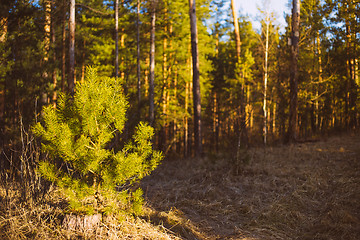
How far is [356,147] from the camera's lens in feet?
34.1

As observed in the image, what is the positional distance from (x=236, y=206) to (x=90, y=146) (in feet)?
11.8

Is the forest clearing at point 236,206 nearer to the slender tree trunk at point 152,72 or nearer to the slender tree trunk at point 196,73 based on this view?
the slender tree trunk at point 196,73

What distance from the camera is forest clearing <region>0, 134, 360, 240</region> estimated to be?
143 inches

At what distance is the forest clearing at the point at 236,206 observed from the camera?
11.9 ft

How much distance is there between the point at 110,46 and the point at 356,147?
570 inches

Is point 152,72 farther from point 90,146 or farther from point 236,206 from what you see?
point 90,146

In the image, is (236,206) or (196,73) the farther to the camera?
(196,73)

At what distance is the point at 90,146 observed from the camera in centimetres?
350

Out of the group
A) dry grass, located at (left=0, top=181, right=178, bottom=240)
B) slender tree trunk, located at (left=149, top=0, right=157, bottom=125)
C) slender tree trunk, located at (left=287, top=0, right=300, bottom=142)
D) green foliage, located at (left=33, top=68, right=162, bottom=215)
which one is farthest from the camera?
slender tree trunk, located at (left=149, top=0, right=157, bottom=125)

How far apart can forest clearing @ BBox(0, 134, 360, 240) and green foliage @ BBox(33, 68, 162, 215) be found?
0.43m

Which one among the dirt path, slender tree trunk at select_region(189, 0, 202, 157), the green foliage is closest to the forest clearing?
the dirt path

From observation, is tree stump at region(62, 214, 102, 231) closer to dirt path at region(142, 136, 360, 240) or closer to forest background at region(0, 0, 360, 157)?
dirt path at region(142, 136, 360, 240)

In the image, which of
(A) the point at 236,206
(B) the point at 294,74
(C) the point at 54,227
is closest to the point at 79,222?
(C) the point at 54,227

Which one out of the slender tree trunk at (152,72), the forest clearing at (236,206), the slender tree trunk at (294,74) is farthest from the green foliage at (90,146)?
the slender tree trunk at (294,74)
